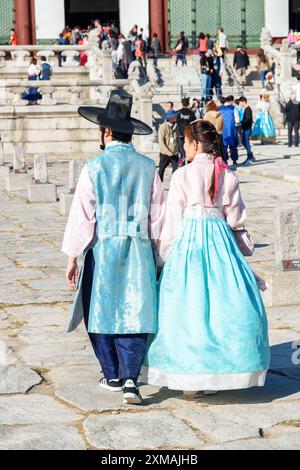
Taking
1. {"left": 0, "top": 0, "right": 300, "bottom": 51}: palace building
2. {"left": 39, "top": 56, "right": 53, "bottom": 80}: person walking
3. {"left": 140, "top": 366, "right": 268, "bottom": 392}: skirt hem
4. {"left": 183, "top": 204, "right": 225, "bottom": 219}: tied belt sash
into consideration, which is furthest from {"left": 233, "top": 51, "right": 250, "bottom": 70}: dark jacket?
{"left": 140, "top": 366, "right": 268, "bottom": 392}: skirt hem

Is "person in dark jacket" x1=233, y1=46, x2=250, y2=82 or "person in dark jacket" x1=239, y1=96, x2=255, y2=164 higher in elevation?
"person in dark jacket" x1=233, y1=46, x2=250, y2=82

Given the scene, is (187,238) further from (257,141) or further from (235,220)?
(257,141)

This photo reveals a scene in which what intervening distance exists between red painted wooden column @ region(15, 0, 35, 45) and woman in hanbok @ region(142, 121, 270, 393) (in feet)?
101

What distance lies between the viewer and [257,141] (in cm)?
2895

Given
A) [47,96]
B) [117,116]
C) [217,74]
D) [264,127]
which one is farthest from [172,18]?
[117,116]

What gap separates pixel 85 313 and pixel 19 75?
26.9 metres

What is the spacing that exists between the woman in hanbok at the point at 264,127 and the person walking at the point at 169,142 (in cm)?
990

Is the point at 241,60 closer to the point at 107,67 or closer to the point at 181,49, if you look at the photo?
the point at 181,49

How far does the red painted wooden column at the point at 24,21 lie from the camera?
119ft

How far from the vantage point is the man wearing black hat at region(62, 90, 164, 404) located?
20.1 ft

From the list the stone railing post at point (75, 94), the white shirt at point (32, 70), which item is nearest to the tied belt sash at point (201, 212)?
the stone railing post at point (75, 94)

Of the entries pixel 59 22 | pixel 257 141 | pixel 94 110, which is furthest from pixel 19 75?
pixel 94 110

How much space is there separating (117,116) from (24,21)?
30.8 m

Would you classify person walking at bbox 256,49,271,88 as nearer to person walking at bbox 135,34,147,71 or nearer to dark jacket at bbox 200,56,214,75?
dark jacket at bbox 200,56,214,75
